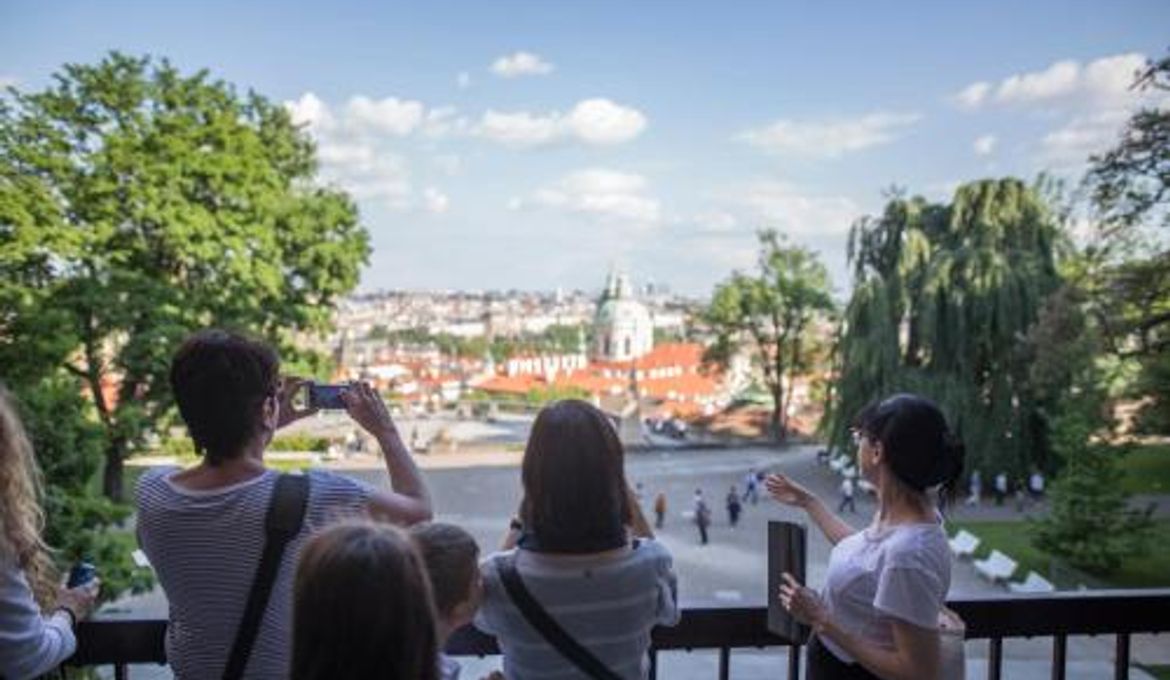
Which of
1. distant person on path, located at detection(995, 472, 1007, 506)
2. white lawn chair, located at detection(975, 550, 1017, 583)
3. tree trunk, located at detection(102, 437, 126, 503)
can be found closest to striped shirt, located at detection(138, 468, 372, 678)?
white lawn chair, located at detection(975, 550, 1017, 583)

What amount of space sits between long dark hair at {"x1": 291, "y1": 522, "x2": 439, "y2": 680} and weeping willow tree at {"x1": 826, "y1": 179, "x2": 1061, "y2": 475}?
72.7 feet

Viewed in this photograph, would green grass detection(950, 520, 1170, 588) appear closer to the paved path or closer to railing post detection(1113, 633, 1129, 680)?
the paved path

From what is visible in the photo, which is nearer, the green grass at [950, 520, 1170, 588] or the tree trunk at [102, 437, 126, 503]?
the green grass at [950, 520, 1170, 588]

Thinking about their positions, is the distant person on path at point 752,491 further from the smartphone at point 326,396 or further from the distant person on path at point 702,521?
the smartphone at point 326,396

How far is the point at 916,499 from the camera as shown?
232cm

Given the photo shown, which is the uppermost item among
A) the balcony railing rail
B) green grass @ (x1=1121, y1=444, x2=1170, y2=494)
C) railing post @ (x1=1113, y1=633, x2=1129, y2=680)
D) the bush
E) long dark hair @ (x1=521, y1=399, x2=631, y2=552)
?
long dark hair @ (x1=521, y1=399, x2=631, y2=552)

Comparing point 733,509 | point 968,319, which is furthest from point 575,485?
point 968,319

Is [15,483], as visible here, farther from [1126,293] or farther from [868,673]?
[1126,293]

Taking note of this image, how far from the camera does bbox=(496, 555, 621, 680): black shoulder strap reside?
201 centimetres

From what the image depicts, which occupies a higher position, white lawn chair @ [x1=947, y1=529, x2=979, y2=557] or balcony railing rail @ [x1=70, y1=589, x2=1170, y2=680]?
balcony railing rail @ [x1=70, y1=589, x2=1170, y2=680]

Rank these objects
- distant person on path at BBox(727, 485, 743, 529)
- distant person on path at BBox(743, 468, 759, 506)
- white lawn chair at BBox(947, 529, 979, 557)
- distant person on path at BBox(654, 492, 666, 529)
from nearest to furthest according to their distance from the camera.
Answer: white lawn chair at BBox(947, 529, 979, 557)
distant person on path at BBox(654, 492, 666, 529)
distant person on path at BBox(727, 485, 743, 529)
distant person on path at BBox(743, 468, 759, 506)

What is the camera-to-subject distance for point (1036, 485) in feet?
73.8

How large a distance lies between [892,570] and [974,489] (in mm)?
22344

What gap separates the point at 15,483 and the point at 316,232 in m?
20.5
